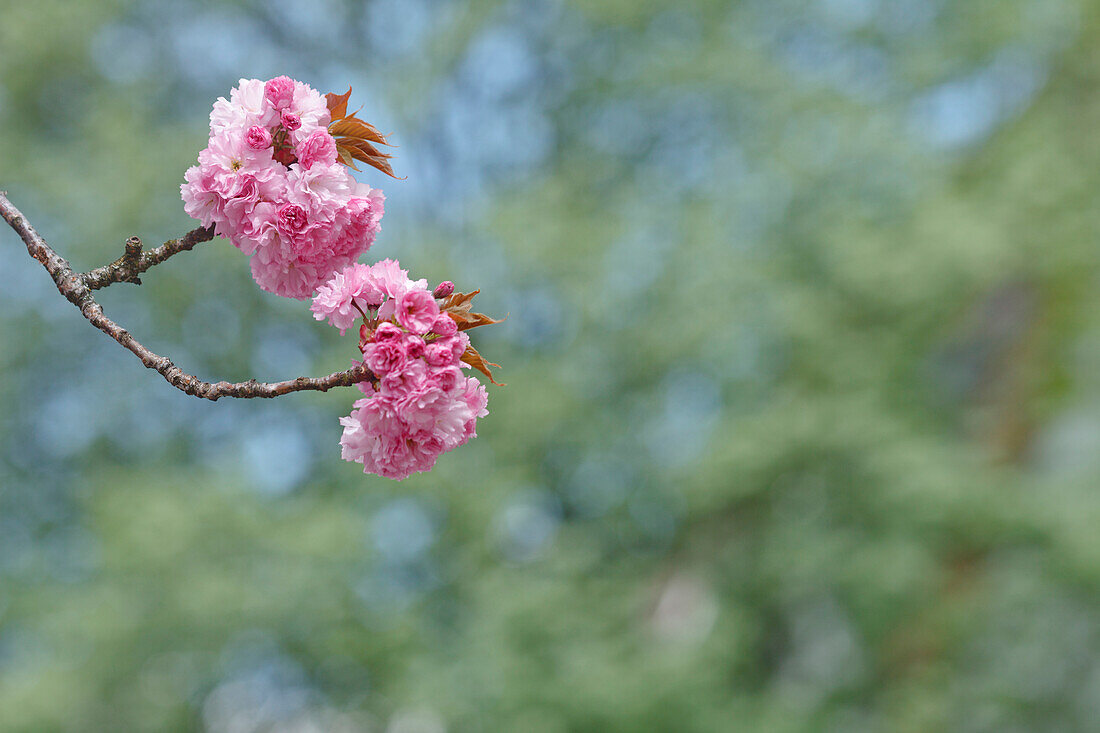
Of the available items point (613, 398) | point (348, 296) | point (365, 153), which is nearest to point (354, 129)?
point (365, 153)

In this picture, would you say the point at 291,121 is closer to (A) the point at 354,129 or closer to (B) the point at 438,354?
(A) the point at 354,129

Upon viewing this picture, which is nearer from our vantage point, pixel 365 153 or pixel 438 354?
pixel 438 354

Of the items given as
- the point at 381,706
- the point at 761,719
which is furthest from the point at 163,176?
the point at 761,719

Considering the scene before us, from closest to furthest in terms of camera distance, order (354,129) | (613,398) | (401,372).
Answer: (401,372) → (354,129) → (613,398)

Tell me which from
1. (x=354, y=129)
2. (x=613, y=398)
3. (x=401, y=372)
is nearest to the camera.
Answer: (x=401, y=372)

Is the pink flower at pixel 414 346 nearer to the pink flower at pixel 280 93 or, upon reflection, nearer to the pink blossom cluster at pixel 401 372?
the pink blossom cluster at pixel 401 372

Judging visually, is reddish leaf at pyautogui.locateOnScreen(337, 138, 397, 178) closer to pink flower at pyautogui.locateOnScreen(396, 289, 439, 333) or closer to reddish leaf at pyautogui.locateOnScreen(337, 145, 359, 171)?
reddish leaf at pyautogui.locateOnScreen(337, 145, 359, 171)

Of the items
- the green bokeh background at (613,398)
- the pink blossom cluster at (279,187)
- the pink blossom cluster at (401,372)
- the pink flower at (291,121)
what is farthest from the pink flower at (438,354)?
the green bokeh background at (613,398)

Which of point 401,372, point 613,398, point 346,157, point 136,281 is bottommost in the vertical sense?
point 401,372
